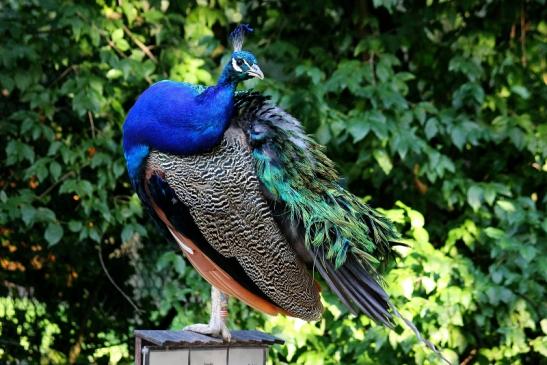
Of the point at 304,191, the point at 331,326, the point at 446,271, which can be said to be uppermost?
the point at 304,191

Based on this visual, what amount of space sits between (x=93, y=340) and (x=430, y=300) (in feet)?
4.87

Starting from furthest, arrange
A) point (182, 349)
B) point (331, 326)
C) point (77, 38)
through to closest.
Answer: point (331, 326) < point (77, 38) < point (182, 349)

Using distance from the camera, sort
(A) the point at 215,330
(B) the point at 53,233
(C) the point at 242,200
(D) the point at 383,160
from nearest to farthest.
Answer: (C) the point at 242,200
(A) the point at 215,330
(B) the point at 53,233
(D) the point at 383,160

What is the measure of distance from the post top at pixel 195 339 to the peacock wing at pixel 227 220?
0.10m

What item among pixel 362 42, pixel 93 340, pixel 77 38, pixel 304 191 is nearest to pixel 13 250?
pixel 93 340

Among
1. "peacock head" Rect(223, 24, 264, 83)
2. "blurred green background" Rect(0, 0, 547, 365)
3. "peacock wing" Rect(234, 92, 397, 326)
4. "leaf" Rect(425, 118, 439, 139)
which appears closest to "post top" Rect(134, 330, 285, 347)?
"peacock wing" Rect(234, 92, 397, 326)

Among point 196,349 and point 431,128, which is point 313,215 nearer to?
point 196,349

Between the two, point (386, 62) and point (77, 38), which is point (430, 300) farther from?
point (77, 38)

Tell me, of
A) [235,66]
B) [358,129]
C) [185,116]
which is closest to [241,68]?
[235,66]

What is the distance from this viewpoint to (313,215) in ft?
7.53

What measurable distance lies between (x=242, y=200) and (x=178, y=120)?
9.9 inches

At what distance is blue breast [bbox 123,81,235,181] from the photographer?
7.44 ft

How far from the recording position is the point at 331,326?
3547 millimetres

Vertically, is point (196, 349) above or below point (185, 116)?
below
